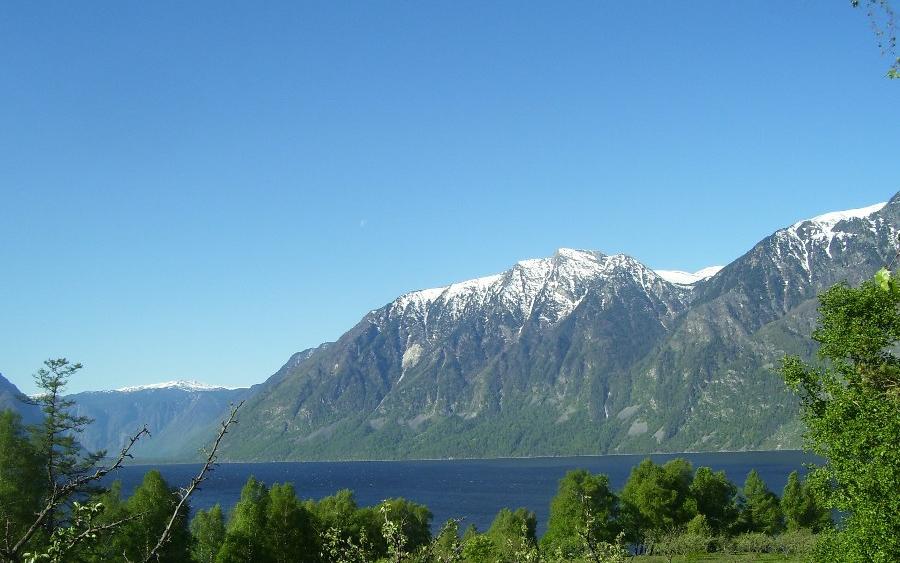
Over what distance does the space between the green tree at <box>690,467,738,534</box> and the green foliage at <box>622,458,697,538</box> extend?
4.93 feet

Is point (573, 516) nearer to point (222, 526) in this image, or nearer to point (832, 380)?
point (222, 526)

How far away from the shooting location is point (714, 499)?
9762cm

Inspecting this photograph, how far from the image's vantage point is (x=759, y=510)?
333ft

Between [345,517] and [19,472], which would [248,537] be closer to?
[345,517]

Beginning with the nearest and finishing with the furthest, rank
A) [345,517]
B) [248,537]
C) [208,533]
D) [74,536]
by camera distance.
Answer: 1. [74,536]
2. [248,537]
3. [345,517]
4. [208,533]

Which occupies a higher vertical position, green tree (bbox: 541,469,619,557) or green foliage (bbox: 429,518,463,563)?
green foliage (bbox: 429,518,463,563)

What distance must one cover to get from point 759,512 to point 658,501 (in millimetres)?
19052

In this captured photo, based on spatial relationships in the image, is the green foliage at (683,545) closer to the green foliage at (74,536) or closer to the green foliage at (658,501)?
the green foliage at (658,501)

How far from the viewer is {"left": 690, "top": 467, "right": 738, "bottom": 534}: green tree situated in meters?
96.6

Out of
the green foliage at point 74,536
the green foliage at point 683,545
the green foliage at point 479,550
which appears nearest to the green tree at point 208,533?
the green foliage at point 479,550

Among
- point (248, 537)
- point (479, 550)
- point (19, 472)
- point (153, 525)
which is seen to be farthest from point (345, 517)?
point (19, 472)

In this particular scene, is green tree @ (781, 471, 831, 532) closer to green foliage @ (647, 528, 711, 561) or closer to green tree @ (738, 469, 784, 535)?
green tree @ (738, 469, 784, 535)

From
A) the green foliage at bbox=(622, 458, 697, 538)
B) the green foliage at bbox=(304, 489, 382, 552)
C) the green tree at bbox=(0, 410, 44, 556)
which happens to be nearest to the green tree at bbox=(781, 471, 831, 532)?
the green foliage at bbox=(622, 458, 697, 538)

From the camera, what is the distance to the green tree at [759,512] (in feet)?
325
